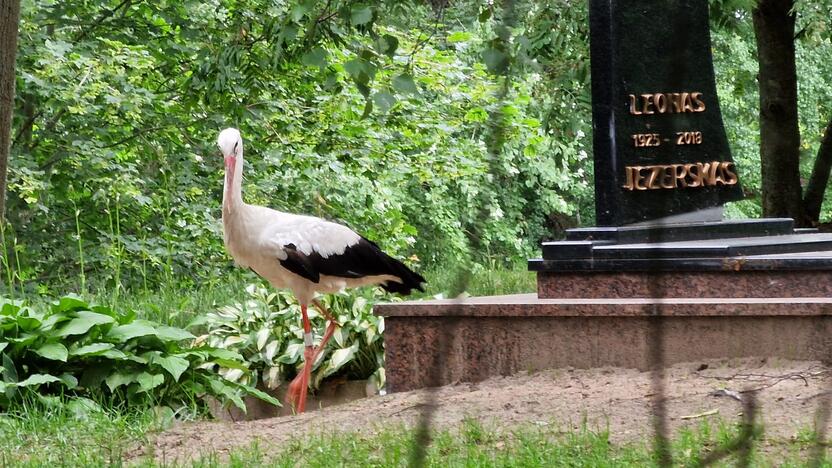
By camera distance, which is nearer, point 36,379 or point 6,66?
point 36,379

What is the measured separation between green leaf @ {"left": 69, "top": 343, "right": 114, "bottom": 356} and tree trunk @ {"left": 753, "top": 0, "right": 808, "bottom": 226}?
816cm

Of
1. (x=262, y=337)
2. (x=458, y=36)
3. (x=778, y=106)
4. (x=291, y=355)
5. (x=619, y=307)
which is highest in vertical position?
(x=458, y=36)

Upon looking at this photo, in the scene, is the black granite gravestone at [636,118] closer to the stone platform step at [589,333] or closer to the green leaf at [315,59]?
the stone platform step at [589,333]

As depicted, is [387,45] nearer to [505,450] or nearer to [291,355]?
[505,450]

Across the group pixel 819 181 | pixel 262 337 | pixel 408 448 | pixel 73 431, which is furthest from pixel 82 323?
pixel 819 181

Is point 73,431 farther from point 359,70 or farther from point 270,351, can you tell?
point 270,351

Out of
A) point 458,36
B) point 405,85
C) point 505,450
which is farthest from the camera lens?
point 458,36

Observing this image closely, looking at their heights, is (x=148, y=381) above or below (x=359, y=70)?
below

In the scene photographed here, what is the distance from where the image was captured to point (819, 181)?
44.8 ft

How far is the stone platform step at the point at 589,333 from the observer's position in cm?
561

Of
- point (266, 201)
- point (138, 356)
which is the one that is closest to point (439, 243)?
point (266, 201)

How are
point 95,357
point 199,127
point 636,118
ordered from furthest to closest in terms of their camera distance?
1. point 199,127
2. point 636,118
3. point 95,357

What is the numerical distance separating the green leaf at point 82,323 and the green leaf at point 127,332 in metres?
0.06

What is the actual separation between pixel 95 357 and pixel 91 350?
0.18 m
